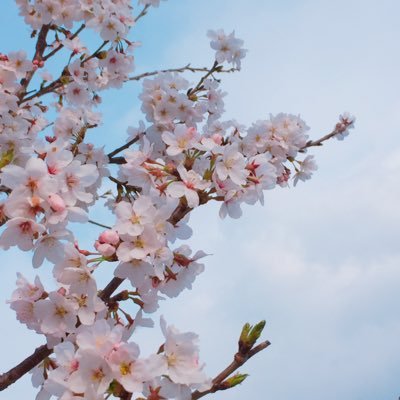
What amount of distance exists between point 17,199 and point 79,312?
0.64 m

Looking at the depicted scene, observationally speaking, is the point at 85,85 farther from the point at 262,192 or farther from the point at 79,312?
the point at 79,312

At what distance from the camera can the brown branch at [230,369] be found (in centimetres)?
251

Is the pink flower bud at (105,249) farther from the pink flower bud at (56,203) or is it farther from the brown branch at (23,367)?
the brown branch at (23,367)

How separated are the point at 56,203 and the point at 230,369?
1.12 meters

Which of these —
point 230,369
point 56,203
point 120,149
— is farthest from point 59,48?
point 230,369

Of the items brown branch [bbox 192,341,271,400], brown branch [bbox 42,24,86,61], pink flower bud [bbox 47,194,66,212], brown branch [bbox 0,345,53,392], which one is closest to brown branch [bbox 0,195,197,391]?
brown branch [bbox 0,345,53,392]

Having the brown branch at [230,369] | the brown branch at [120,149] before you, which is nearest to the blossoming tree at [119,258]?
the brown branch at [230,369]

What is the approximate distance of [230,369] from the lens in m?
2.52

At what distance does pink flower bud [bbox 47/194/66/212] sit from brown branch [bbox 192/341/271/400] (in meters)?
1.06

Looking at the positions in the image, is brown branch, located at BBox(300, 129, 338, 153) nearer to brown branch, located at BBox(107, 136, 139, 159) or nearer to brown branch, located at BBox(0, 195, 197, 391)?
brown branch, located at BBox(107, 136, 139, 159)

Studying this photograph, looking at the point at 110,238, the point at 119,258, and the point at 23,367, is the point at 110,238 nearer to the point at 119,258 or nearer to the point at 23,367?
the point at 119,258

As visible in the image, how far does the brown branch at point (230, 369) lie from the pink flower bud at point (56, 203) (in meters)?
1.06

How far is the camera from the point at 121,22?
697 centimetres

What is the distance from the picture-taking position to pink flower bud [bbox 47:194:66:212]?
2891 millimetres
